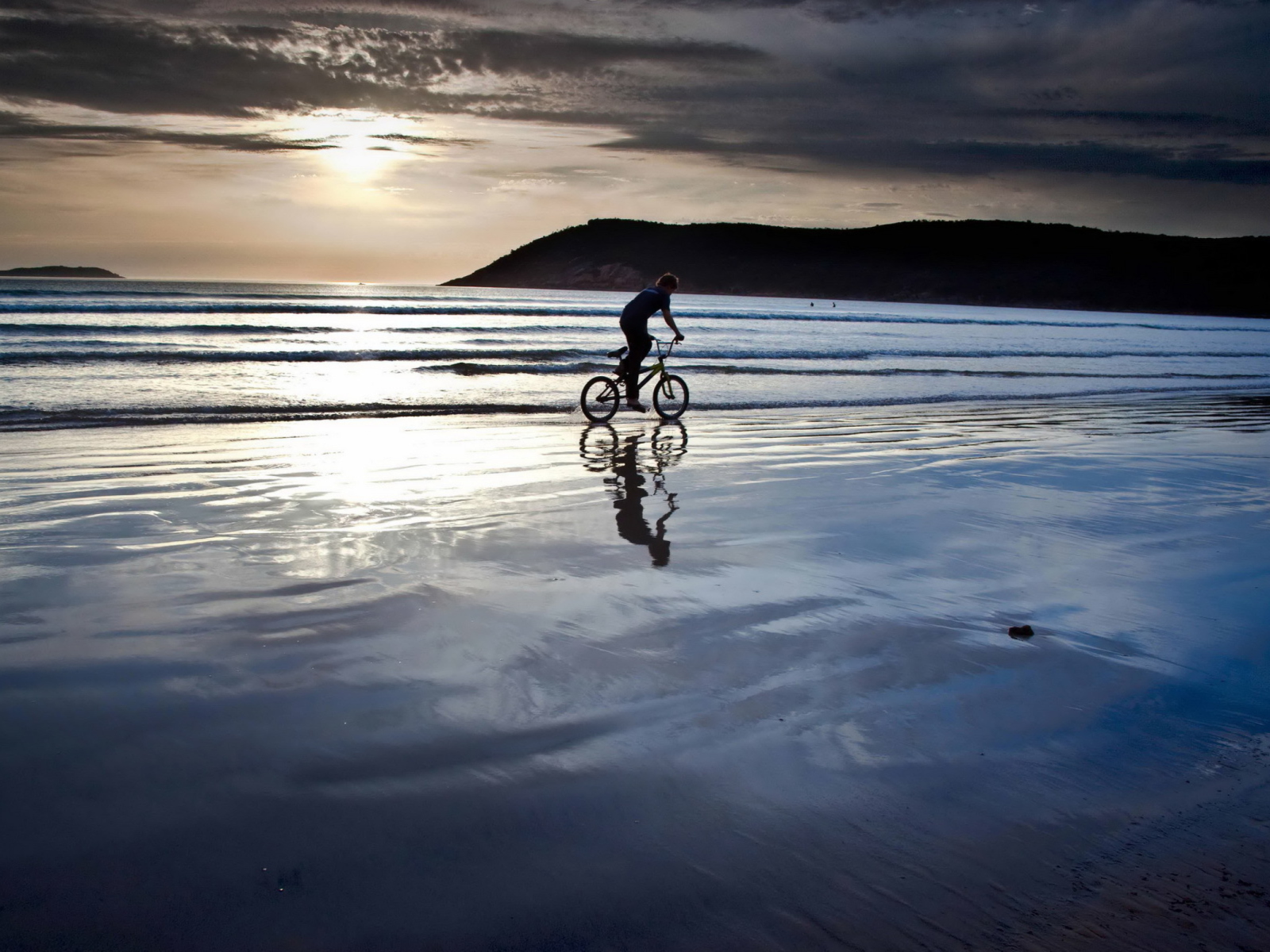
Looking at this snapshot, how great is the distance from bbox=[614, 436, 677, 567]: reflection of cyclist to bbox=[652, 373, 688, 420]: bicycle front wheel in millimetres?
4270

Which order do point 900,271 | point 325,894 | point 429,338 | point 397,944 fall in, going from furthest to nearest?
1. point 900,271
2. point 429,338
3. point 325,894
4. point 397,944

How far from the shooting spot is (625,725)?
3.47 m

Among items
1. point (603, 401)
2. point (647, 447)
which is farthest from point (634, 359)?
point (647, 447)

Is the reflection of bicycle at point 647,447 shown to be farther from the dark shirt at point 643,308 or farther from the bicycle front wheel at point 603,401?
the dark shirt at point 643,308

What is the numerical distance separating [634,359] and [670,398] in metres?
1.11

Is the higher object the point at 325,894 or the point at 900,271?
the point at 900,271

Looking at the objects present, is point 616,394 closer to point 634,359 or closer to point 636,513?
point 634,359

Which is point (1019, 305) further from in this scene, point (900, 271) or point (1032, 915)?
point (1032, 915)

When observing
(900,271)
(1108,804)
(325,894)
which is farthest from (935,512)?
(900,271)

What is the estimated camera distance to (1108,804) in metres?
2.95

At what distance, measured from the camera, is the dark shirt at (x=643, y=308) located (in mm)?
13703

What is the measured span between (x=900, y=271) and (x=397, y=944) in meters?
204

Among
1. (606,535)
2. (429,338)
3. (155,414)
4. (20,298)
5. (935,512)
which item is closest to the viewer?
(606,535)

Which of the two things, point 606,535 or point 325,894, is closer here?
point 325,894
